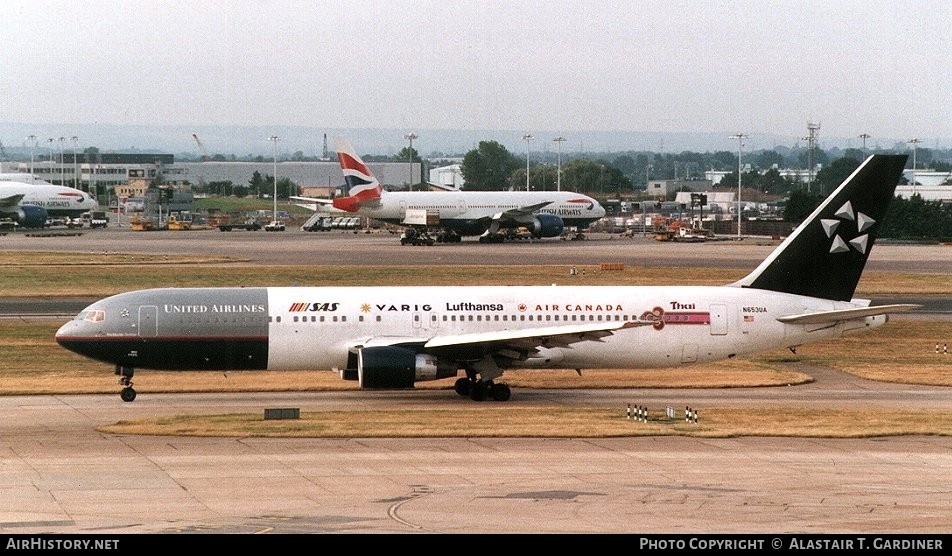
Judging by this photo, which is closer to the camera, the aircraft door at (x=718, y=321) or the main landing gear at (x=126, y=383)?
the main landing gear at (x=126, y=383)

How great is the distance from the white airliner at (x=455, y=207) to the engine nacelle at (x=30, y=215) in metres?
55.4

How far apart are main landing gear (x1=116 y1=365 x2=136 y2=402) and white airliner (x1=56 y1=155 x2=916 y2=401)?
0.16 ft

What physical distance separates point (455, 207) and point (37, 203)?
74.6m

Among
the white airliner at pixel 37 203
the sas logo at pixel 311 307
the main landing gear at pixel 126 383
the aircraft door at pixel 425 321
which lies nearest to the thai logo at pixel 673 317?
the aircraft door at pixel 425 321

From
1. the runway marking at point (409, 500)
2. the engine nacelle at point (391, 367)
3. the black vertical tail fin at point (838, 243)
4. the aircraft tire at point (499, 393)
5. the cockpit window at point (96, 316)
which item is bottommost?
the aircraft tire at point (499, 393)

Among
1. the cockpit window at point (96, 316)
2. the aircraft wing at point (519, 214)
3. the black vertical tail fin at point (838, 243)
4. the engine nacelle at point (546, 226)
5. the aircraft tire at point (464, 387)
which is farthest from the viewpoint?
the engine nacelle at point (546, 226)

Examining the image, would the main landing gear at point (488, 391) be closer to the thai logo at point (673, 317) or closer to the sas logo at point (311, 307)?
the sas logo at point (311, 307)

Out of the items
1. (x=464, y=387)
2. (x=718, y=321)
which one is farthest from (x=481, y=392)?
(x=718, y=321)

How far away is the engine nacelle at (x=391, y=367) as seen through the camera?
41.6 meters

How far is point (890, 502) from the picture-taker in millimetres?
27469

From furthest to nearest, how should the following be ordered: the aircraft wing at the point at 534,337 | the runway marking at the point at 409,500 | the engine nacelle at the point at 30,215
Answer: the engine nacelle at the point at 30,215 → the aircraft wing at the point at 534,337 → the runway marking at the point at 409,500

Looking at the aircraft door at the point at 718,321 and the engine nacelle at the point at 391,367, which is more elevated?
the aircraft door at the point at 718,321

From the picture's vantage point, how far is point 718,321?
45.0 meters

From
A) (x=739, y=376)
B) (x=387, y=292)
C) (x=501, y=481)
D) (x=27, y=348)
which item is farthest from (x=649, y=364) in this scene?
(x=27, y=348)
